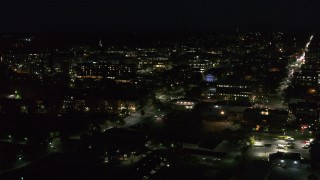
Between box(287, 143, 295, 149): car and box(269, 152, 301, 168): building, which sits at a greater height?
box(269, 152, 301, 168): building

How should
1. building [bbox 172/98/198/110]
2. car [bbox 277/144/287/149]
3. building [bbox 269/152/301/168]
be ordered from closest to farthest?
building [bbox 269/152/301/168], car [bbox 277/144/287/149], building [bbox 172/98/198/110]

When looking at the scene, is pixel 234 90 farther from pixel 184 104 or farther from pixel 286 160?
pixel 286 160

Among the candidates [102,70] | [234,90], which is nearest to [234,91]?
[234,90]

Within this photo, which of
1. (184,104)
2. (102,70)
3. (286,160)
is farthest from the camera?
(102,70)

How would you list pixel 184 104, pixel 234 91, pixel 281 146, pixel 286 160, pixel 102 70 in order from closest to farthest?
pixel 286 160
pixel 281 146
pixel 184 104
pixel 234 91
pixel 102 70

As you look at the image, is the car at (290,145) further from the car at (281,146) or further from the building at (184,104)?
the building at (184,104)

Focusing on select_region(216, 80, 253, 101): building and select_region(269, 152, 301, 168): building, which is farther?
select_region(216, 80, 253, 101): building

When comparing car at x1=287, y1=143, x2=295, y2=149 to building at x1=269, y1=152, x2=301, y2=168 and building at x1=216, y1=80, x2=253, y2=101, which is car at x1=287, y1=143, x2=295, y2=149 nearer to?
building at x1=269, y1=152, x2=301, y2=168

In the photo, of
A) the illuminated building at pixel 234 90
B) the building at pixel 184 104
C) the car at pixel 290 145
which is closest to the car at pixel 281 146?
the car at pixel 290 145

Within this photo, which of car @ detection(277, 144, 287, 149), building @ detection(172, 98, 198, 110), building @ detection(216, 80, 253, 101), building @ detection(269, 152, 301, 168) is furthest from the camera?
building @ detection(216, 80, 253, 101)

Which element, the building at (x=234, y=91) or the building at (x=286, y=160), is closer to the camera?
the building at (x=286, y=160)

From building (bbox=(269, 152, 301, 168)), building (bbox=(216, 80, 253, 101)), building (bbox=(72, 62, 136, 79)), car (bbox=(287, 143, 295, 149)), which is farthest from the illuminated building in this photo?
building (bbox=(269, 152, 301, 168))

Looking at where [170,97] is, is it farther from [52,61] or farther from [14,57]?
[14,57]
